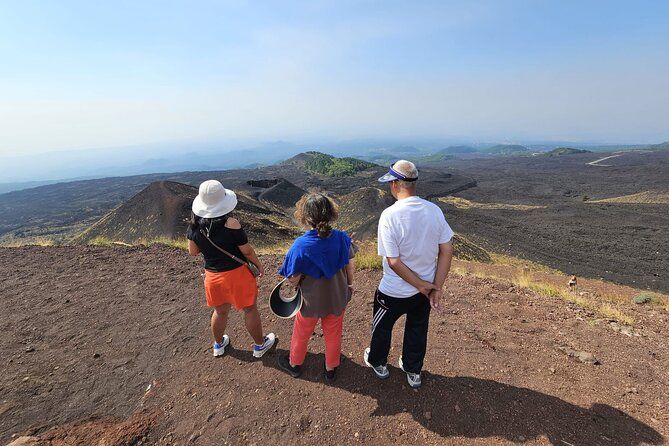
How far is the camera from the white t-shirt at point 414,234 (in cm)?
268

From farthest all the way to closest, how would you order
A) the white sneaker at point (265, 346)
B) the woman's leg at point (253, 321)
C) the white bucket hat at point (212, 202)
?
1. the white sneaker at point (265, 346)
2. the woman's leg at point (253, 321)
3. the white bucket hat at point (212, 202)

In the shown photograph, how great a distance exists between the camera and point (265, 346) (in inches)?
159

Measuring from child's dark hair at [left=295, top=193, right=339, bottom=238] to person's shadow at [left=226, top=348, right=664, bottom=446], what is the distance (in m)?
Result: 1.70

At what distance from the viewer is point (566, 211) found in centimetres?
3038

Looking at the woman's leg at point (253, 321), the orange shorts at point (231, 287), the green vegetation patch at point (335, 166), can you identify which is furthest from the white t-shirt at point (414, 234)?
the green vegetation patch at point (335, 166)

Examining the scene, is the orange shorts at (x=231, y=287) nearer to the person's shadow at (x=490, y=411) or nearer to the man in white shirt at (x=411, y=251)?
the person's shadow at (x=490, y=411)

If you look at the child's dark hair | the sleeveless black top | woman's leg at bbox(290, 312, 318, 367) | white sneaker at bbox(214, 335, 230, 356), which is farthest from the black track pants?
white sneaker at bbox(214, 335, 230, 356)

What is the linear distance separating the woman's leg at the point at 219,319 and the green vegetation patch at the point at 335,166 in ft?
225

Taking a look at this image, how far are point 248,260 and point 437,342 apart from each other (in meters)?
2.53

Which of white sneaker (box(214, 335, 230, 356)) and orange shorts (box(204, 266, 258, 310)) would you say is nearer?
orange shorts (box(204, 266, 258, 310))

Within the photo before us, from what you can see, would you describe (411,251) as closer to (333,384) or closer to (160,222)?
(333,384)

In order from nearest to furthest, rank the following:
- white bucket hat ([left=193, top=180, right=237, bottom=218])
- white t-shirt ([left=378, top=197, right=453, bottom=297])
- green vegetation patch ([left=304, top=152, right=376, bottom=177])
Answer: white t-shirt ([left=378, top=197, right=453, bottom=297])
white bucket hat ([left=193, top=180, right=237, bottom=218])
green vegetation patch ([left=304, top=152, right=376, bottom=177])

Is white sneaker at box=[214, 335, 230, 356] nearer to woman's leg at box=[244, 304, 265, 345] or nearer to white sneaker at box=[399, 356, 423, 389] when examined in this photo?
woman's leg at box=[244, 304, 265, 345]

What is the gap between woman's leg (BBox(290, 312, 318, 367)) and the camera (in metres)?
3.21
